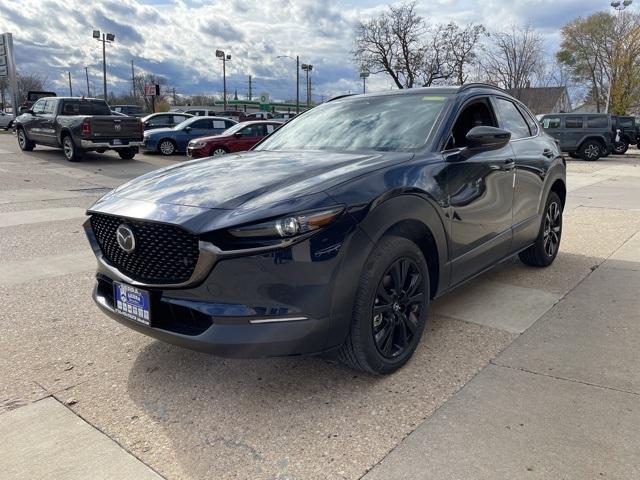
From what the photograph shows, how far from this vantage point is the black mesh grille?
8.39ft

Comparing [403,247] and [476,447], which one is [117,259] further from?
[476,447]

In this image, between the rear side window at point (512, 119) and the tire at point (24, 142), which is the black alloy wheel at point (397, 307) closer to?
the rear side window at point (512, 119)

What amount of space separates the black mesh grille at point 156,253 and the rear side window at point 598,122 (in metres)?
23.0

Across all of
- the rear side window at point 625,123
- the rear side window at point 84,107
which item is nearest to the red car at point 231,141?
the rear side window at point 84,107

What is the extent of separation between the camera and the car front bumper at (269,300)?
2.45 meters

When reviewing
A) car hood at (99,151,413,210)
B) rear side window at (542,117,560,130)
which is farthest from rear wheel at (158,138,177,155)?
car hood at (99,151,413,210)

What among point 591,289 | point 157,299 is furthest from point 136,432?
point 591,289

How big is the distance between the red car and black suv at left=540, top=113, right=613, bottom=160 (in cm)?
1236

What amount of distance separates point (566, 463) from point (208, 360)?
2.05 metres

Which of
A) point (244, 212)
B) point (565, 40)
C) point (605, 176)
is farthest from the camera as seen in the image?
point (565, 40)

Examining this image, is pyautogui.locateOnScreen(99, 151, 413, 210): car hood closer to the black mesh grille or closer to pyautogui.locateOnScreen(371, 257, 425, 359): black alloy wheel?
the black mesh grille

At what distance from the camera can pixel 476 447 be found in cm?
244

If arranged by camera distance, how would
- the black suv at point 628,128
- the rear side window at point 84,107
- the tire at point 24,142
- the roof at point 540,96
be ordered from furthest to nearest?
the roof at point 540,96
the black suv at point 628,128
the tire at point 24,142
the rear side window at point 84,107

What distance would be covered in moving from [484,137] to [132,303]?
244 cm
